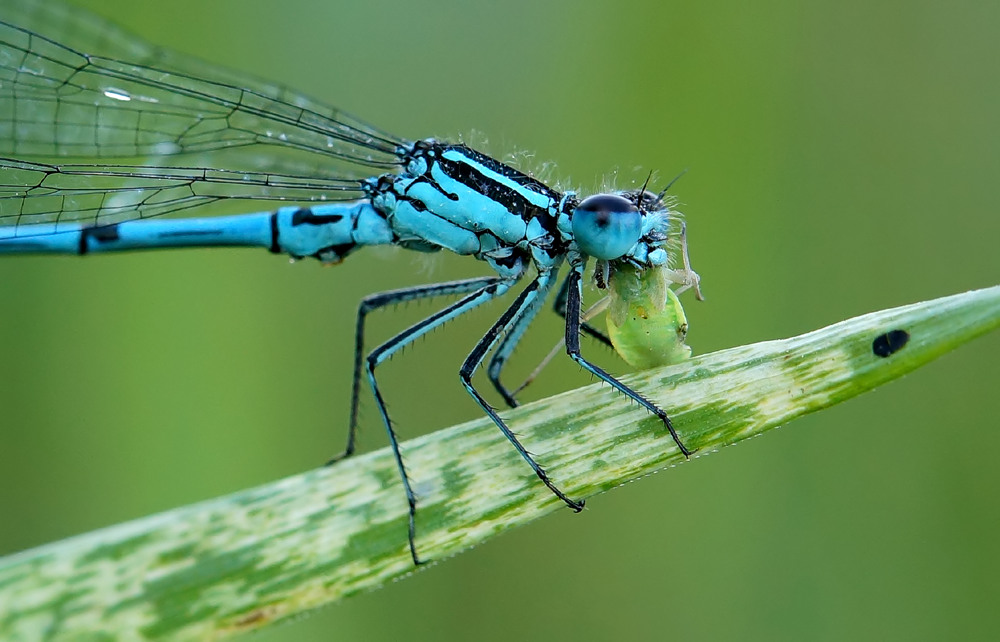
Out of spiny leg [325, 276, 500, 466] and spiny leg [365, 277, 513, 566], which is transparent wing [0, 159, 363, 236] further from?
spiny leg [365, 277, 513, 566]

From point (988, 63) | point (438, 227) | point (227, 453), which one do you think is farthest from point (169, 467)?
point (988, 63)

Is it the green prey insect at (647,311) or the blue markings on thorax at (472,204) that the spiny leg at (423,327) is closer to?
the blue markings on thorax at (472,204)

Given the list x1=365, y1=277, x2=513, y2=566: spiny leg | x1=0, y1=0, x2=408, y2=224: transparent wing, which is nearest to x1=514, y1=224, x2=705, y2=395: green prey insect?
x1=365, y1=277, x2=513, y2=566: spiny leg

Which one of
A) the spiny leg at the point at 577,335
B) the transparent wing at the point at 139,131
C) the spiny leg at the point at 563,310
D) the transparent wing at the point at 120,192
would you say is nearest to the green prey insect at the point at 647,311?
the spiny leg at the point at 577,335

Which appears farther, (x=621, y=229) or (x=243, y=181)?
(x=243, y=181)

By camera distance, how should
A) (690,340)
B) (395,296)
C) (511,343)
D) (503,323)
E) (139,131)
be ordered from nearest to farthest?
1. (503,323)
2. (690,340)
3. (395,296)
4. (511,343)
5. (139,131)

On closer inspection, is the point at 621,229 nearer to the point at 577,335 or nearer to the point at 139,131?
the point at 577,335

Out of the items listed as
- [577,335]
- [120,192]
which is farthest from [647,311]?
[120,192]
